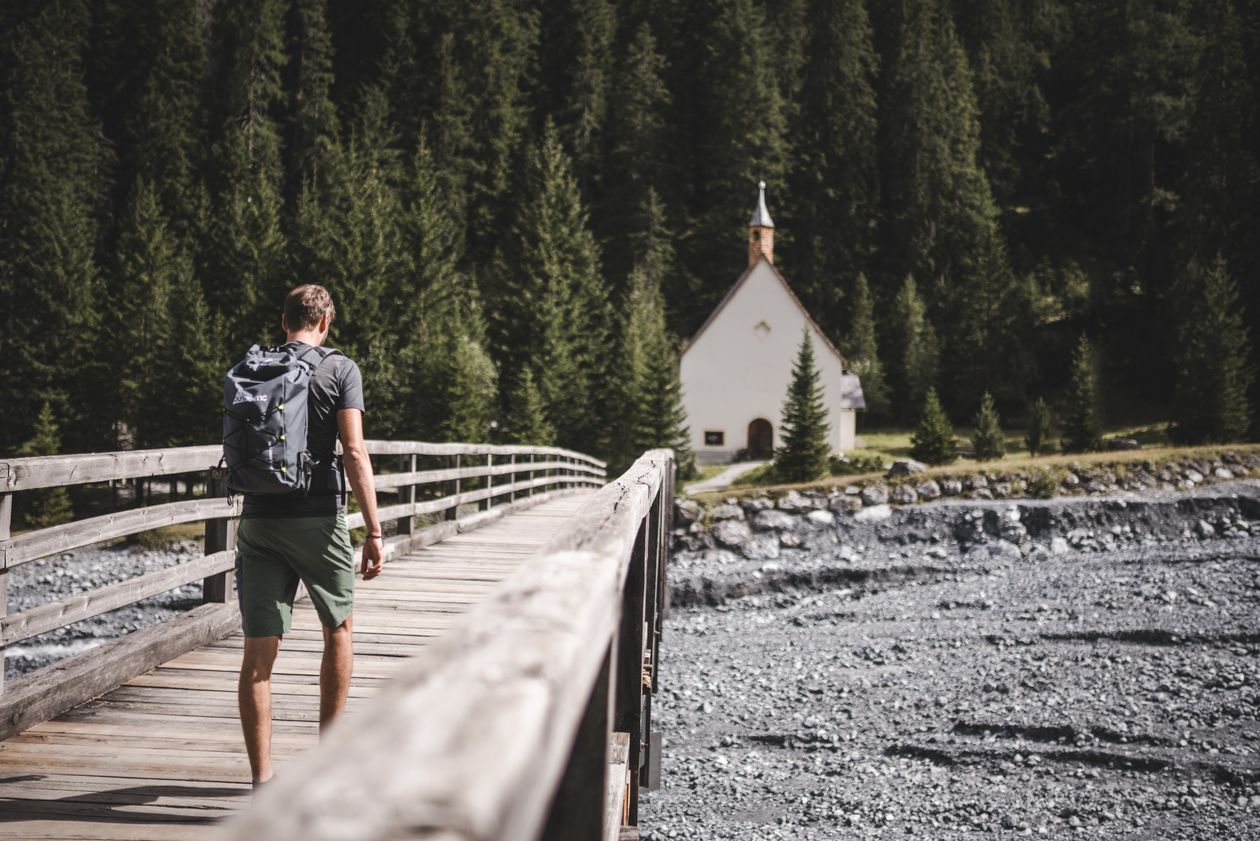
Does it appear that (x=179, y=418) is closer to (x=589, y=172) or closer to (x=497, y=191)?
(x=497, y=191)

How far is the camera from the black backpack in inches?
131

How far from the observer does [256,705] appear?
3355 millimetres

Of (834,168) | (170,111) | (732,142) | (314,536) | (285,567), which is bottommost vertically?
(285,567)

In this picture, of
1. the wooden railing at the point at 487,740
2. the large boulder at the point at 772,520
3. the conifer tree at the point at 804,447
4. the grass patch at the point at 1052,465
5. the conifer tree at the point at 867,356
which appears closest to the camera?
the wooden railing at the point at 487,740

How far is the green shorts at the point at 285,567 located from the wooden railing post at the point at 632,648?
3.60 ft

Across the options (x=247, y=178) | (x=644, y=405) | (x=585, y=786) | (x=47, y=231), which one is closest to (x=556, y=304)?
(x=644, y=405)

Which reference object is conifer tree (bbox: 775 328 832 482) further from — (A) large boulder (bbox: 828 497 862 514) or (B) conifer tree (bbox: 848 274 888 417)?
(B) conifer tree (bbox: 848 274 888 417)

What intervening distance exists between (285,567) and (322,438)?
20.1 inches

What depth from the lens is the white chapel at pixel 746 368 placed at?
44.2m

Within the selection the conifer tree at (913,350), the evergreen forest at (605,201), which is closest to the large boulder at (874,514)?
the evergreen forest at (605,201)

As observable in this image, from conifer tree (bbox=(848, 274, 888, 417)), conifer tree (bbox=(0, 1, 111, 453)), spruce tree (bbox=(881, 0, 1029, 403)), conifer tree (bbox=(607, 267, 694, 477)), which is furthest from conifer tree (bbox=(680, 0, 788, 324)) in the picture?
conifer tree (bbox=(0, 1, 111, 453))

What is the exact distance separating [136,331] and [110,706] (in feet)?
135

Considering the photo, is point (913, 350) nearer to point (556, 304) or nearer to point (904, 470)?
point (556, 304)

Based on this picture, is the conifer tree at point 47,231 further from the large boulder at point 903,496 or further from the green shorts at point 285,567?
the green shorts at point 285,567
